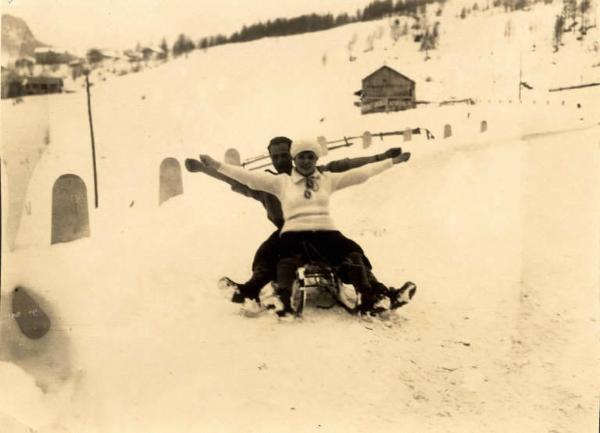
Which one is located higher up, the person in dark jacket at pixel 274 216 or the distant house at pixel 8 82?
the distant house at pixel 8 82

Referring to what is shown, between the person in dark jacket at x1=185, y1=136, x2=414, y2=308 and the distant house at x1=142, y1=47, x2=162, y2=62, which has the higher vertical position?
the distant house at x1=142, y1=47, x2=162, y2=62

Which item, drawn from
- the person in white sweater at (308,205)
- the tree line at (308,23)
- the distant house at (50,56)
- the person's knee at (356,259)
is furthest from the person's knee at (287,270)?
the distant house at (50,56)

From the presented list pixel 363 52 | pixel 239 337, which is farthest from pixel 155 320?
pixel 363 52

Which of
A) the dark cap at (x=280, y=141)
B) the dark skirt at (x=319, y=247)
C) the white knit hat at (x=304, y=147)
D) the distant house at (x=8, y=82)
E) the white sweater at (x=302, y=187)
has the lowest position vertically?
the dark skirt at (x=319, y=247)

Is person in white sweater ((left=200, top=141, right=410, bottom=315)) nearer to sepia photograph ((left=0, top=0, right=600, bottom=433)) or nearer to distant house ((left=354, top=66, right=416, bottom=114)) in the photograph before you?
sepia photograph ((left=0, top=0, right=600, bottom=433))

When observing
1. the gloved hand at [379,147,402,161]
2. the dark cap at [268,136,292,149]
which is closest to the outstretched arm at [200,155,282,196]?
the dark cap at [268,136,292,149]

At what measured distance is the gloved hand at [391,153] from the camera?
185 cm

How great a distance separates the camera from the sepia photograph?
178 cm

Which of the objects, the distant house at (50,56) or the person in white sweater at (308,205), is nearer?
the person in white sweater at (308,205)

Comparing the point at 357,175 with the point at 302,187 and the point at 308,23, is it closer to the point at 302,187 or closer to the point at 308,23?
the point at 302,187

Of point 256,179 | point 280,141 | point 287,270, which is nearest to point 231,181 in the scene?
point 256,179

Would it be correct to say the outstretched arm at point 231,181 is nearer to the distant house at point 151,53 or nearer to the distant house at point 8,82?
the distant house at point 151,53

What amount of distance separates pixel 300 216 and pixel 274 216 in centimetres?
9

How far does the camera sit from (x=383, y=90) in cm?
189
